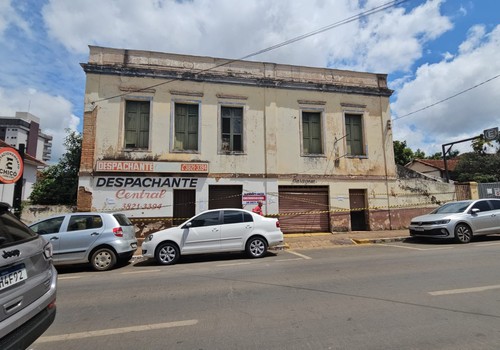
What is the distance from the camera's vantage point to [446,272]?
6855mm

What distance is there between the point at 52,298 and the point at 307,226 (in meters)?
13.6

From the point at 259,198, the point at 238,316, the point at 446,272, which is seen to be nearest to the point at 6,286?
the point at 238,316

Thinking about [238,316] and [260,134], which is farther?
[260,134]

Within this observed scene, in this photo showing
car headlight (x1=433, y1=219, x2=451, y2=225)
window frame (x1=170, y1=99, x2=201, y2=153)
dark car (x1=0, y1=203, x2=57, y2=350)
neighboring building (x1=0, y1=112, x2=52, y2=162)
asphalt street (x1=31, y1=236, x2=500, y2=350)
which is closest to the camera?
dark car (x1=0, y1=203, x2=57, y2=350)

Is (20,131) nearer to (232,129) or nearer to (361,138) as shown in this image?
(232,129)

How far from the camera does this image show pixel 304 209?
634 inches

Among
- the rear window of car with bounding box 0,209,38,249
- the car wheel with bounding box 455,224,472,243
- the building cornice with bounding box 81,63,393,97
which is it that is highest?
the building cornice with bounding box 81,63,393,97

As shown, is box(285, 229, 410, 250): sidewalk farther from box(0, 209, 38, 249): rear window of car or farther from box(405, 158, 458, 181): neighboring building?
box(405, 158, 458, 181): neighboring building

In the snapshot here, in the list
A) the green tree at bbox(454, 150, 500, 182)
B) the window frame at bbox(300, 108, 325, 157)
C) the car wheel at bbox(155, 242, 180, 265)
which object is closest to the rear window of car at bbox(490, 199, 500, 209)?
the window frame at bbox(300, 108, 325, 157)

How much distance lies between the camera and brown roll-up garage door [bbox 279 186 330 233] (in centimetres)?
1580

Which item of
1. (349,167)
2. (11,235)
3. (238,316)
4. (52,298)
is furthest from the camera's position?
(349,167)

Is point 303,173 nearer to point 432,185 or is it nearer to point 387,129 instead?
point 387,129

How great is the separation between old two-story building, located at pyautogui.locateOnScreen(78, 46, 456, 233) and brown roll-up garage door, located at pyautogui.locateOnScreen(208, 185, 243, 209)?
5cm

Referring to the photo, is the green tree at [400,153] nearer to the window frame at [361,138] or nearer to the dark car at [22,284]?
the window frame at [361,138]
